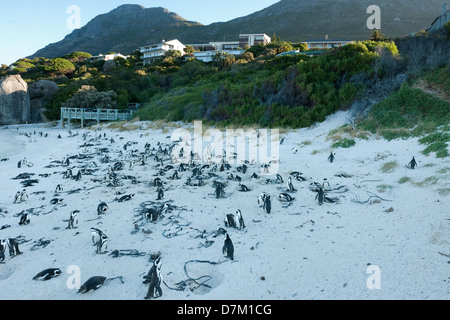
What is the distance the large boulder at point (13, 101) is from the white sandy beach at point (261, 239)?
3240 cm

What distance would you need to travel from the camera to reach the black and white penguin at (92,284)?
3223 millimetres

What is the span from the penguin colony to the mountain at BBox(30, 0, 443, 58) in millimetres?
74912

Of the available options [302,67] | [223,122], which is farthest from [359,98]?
[223,122]

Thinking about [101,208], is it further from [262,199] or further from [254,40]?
[254,40]

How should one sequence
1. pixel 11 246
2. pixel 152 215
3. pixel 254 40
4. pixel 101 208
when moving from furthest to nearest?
1. pixel 254 40
2. pixel 101 208
3. pixel 152 215
4. pixel 11 246

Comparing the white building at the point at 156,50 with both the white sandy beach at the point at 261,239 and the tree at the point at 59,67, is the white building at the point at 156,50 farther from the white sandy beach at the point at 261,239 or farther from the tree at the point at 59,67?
the white sandy beach at the point at 261,239

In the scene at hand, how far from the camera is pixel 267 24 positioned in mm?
104375

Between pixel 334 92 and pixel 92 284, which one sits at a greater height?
pixel 334 92

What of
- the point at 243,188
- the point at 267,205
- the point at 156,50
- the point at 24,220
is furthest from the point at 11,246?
the point at 156,50

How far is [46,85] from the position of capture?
116 ft

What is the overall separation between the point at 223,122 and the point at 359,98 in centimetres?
806

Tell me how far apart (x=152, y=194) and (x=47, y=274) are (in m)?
3.48

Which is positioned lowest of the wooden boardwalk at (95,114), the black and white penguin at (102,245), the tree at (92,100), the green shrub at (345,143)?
the black and white penguin at (102,245)

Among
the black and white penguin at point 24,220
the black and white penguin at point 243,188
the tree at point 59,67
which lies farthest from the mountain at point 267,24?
the black and white penguin at point 24,220
